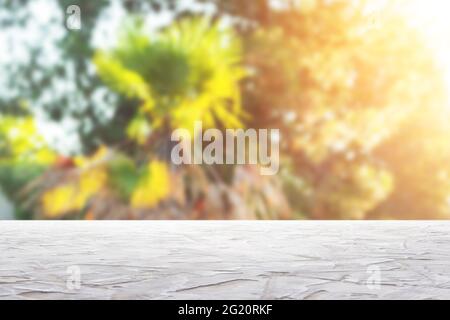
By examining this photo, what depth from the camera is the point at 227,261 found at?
2.97 m

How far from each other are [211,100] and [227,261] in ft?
10.4

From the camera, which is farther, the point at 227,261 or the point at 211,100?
the point at 211,100

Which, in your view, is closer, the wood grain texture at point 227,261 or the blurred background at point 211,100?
the wood grain texture at point 227,261

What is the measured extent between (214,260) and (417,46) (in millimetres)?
4101

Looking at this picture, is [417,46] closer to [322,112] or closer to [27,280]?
[322,112]

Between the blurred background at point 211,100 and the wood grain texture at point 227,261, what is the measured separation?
41.0 inches

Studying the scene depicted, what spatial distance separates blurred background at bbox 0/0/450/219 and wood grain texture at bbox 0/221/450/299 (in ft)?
3.42

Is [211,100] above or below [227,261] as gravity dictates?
above

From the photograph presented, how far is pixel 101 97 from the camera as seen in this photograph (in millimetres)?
6027

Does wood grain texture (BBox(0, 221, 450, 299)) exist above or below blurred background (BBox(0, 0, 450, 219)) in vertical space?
below

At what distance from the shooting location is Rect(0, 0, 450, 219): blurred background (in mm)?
5871

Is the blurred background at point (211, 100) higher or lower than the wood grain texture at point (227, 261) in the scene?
higher

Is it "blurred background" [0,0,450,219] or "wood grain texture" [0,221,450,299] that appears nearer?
"wood grain texture" [0,221,450,299]

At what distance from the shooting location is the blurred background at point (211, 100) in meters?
5.87
